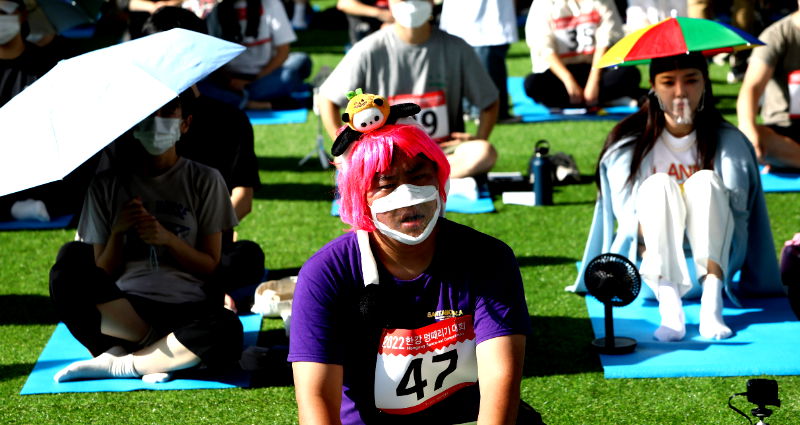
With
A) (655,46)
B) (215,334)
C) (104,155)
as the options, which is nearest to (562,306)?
(655,46)

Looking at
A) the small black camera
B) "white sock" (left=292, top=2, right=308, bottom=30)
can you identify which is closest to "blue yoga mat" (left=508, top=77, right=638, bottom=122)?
"white sock" (left=292, top=2, right=308, bottom=30)

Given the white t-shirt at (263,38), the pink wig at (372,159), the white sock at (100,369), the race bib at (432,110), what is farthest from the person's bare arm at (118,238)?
the white t-shirt at (263,38)

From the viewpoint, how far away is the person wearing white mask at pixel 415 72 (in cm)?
730

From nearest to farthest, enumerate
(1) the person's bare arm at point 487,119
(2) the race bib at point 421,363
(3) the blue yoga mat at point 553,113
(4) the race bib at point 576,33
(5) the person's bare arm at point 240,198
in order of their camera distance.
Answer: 1. (2) the race bib at point 421,363
2. (5) the person's bare arm at point 240,198
3. (1) the person's bare arm at point 487,119
4. (4) the race bib at point 576,33
5. (3) the blue yoga mat at point 553,113

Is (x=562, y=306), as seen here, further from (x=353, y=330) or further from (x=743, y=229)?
(x=353, y=330)

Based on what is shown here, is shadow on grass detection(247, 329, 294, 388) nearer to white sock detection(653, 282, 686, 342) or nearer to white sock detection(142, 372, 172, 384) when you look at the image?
white sock detection(142, 372, 172, 384)

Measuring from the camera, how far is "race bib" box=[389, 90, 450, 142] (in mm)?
7383

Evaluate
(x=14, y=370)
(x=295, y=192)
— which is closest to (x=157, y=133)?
(x=14, y=370)

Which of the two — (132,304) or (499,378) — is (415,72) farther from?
(499,378)

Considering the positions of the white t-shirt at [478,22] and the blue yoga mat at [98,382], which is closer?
the blue yoga mat at [98,382]

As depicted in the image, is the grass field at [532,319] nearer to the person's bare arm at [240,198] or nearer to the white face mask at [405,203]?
the person's bare arm at [240,198]

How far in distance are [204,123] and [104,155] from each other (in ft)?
2.21

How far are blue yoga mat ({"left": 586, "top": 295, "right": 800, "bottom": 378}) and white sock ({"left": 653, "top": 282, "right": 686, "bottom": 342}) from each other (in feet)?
0.12

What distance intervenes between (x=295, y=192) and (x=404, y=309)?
16.1 ft
